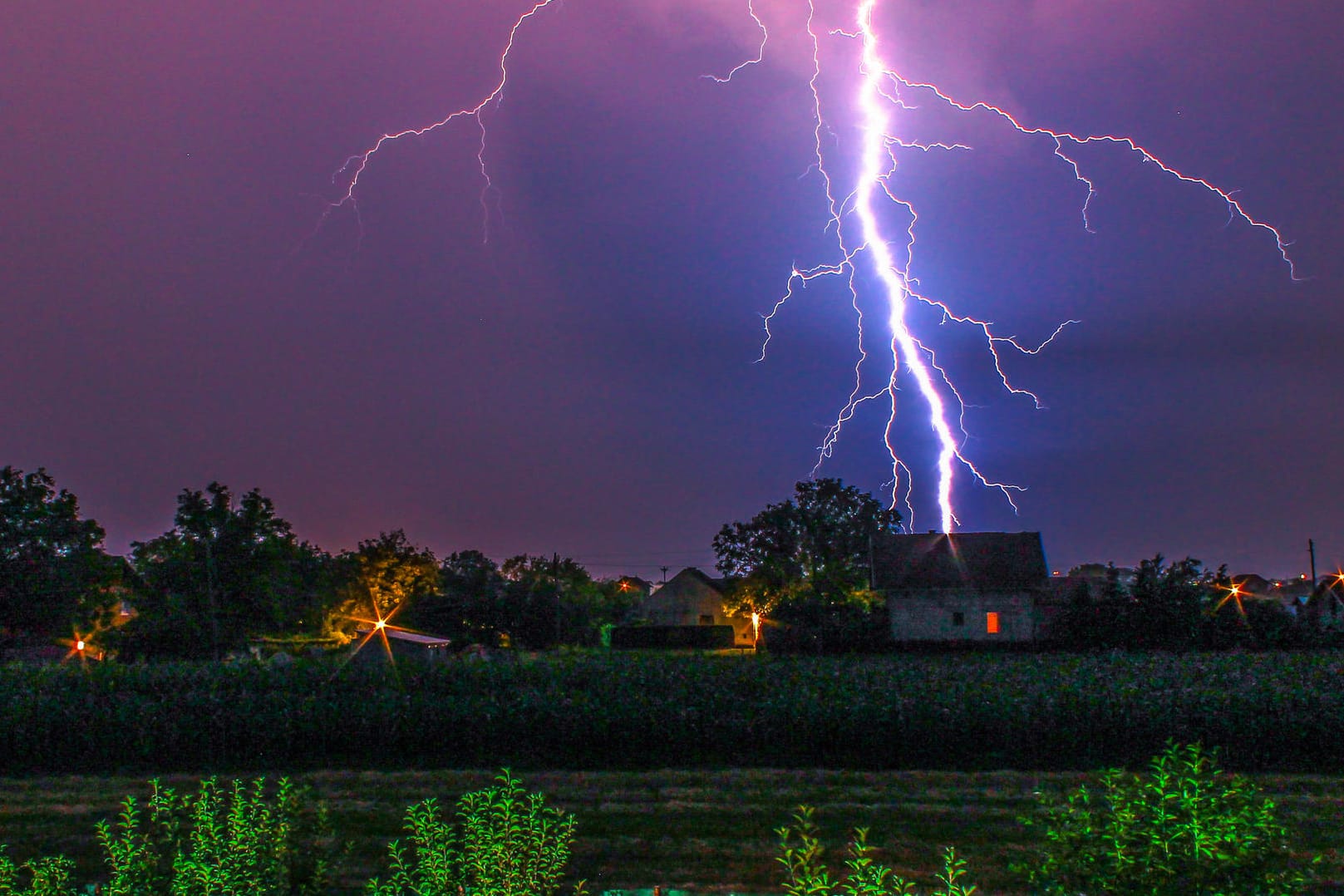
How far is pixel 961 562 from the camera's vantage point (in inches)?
1758

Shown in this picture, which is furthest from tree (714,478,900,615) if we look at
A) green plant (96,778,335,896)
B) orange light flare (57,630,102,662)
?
green plant (96,778,335,896)

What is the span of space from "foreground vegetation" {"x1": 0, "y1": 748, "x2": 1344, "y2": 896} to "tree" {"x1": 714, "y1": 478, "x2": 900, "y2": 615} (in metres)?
33.6

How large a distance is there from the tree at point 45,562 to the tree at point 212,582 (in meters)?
1.53

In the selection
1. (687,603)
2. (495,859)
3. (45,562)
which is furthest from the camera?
(687,603)

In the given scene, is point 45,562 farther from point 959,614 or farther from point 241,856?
point 959,614

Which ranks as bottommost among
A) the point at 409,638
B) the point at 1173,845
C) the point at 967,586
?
the point at 1173,845

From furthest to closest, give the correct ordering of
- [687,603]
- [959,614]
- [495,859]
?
[687,603] → [959,614] → [495,859]

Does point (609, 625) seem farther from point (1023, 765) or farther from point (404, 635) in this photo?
point (1023, 765)

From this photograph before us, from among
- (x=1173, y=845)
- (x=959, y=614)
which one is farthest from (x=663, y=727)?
(x=959, y=614)

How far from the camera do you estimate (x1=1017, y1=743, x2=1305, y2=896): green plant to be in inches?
135

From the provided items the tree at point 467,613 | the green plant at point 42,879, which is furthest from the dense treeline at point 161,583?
the green plant at point 42,879

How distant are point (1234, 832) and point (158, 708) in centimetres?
1429

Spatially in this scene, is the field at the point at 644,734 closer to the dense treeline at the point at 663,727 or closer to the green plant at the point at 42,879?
the dense treeline at the point at 663,727

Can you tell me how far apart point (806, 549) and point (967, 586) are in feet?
31.6
